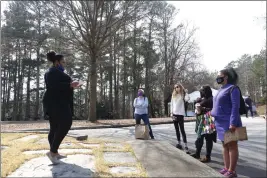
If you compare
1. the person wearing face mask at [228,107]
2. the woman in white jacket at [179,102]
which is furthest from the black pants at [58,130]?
the woman in white jacket at [179,102]

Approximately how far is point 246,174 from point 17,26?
47.7ft

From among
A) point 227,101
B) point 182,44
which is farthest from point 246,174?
point 182,44

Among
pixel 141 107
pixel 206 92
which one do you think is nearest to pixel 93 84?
pixel 141 107

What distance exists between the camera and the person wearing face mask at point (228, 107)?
2.92 meters

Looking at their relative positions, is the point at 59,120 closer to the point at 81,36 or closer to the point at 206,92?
the point at 206,92

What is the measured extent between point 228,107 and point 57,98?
5.84ft

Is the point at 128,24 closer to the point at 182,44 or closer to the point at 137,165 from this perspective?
the point at 137,165

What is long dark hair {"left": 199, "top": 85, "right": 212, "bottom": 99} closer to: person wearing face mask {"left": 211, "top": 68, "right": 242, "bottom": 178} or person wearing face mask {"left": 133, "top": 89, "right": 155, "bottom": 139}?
person wearing face mask {"left": 211, "top": 68, "right": 242, "bottom": 178}

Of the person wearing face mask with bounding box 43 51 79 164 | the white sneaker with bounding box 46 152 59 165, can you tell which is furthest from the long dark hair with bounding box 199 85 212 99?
the white sneaker with bounding box 46 152 59 165

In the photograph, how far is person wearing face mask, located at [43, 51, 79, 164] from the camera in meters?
3.06

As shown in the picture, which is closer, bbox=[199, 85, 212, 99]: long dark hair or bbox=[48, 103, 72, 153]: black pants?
bbox=[48, 103, 72, 153]: black pants

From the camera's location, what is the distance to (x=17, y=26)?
15695 millimetres

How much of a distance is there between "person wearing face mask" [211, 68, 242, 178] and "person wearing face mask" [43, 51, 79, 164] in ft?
4.77

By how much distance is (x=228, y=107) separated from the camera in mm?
3057
